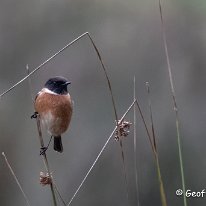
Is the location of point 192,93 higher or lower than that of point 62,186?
higher

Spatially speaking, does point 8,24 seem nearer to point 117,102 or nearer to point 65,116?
point 117,102

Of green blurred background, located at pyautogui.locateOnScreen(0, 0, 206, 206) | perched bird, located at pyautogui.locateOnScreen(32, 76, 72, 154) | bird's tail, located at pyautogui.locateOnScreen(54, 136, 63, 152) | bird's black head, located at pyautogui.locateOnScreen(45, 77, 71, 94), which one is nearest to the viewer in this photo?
perched bird, located at pyautogui.locateOnScreen(32, 76, 72, 154)

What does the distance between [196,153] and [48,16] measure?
3047mm

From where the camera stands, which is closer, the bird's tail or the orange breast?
the orange breast

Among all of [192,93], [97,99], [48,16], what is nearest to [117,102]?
[97,99]

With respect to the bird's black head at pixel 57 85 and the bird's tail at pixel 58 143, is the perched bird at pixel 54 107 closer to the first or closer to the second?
the bird's black head at pixel 57 85

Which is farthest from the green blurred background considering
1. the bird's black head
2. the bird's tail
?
the bird's black head

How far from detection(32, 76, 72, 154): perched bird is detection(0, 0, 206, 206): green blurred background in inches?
76.5

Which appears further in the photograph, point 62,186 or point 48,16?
point 48,16

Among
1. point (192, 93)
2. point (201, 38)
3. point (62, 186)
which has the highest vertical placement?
point (201, 38)

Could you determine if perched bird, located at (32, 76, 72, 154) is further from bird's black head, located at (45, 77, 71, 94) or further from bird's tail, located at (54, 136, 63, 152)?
bird's tail, located at (54, 136, 63, 152)

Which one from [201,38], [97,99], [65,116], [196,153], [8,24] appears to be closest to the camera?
[65,116]

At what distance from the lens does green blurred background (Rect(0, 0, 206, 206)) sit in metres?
7.57

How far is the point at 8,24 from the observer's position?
9.41m
